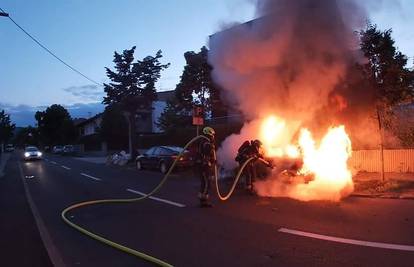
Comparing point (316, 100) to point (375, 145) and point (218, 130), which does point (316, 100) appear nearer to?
point (375, 145)

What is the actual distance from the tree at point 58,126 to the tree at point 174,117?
50.3m

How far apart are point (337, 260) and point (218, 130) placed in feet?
62.5

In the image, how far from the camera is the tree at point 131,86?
132 ft

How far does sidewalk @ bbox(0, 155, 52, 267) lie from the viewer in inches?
305

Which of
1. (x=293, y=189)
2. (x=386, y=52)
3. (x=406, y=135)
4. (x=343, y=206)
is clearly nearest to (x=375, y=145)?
(x=406, y=135)

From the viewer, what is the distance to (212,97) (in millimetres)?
26781

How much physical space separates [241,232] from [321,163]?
5241 millimetres

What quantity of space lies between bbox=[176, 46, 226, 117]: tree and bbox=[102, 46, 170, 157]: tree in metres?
7.19

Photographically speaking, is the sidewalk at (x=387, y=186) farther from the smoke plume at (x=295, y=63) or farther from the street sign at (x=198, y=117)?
the street sign at (x=198, y=117)

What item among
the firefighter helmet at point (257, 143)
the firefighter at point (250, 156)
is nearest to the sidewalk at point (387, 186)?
the firefighter at point (250, 156)

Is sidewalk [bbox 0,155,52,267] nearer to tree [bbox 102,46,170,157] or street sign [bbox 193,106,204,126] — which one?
street sign [bbox 193,106,204,126]

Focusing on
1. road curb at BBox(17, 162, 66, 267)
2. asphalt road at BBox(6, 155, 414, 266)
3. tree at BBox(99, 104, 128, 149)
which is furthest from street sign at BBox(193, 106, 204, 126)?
tree at BBox(99, 104, 128, 149)

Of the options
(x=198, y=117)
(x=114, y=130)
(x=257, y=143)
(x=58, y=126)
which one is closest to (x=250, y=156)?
(x=257, y=143)

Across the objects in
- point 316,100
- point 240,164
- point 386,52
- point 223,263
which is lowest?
point 223,263
